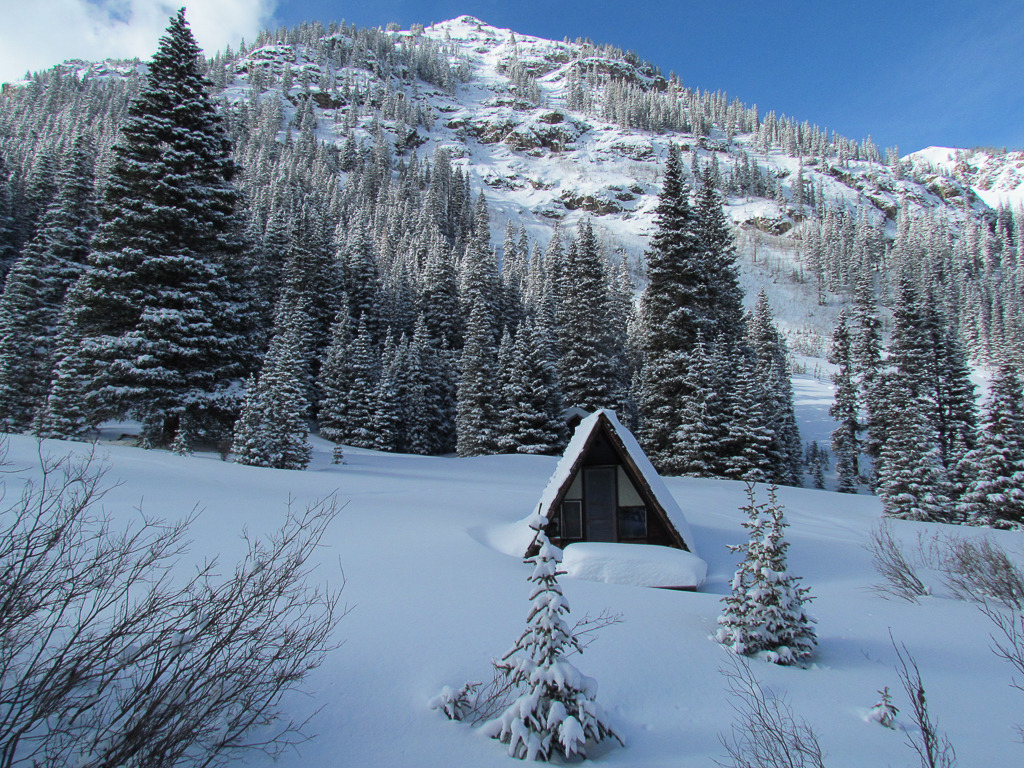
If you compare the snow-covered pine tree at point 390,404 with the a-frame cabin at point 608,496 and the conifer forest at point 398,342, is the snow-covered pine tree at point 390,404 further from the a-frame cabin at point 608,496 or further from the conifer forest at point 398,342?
the a-frame cabin at point 608,496

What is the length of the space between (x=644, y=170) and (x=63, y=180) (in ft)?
559

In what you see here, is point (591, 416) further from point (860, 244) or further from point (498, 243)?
point (860, 244)

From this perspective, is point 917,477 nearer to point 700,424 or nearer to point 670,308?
point 700,424

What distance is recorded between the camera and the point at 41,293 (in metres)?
27.5

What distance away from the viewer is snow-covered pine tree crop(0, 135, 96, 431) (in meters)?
25.3

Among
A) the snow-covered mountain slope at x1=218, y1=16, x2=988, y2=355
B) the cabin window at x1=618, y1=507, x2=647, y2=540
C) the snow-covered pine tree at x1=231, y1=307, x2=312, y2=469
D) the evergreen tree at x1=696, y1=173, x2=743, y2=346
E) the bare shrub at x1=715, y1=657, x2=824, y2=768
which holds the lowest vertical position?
the bare shrub at x1=715, y1=657, x2=824, y2=768

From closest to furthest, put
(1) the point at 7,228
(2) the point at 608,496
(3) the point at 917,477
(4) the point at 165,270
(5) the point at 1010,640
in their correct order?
1. (5) the point at 1010,640
2. (2) the point at 608,496
3. (4) the point at 165,270
4. (3) the point at 917,477
5. (1) the point at 7,228

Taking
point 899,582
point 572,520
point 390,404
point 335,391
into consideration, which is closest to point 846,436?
point 390,404

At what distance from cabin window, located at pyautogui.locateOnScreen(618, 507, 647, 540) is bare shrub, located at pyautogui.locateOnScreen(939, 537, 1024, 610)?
216 inches

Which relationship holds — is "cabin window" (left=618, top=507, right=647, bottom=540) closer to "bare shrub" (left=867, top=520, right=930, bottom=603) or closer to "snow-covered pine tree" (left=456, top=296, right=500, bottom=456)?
"bare shrub" (left=867, top=520, right=930, bottom=603)

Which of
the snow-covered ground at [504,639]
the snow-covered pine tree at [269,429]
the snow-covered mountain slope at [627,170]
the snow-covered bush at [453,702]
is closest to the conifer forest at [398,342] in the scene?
the snow-covered pine tree at [269,429]

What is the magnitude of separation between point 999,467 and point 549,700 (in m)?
25.4

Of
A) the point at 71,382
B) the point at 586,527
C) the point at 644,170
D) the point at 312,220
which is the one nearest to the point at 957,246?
the point at 644,170

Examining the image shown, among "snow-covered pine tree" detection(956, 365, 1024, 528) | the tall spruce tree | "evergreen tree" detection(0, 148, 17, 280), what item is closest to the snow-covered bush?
the tall spruce tree
